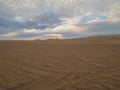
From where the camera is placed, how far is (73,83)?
11.5ft

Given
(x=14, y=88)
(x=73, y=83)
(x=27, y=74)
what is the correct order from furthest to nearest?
(x=27, y=74) → (x=73, y=83) → (x=14, y=88)

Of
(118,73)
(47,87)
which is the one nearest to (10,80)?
(47,87)

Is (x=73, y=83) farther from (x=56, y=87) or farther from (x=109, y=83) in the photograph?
(x=109, y=83)

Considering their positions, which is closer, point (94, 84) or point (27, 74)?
point (94, 84)

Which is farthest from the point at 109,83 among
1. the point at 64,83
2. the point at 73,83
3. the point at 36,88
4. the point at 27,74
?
the point at 27,74

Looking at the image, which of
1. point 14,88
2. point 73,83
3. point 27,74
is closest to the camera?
point 14,88

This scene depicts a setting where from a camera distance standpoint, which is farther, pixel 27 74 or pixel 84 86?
pixel 27 74

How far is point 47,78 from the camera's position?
13.4 feet

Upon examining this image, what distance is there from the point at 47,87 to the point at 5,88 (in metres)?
1.39

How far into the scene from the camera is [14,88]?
3.27 m

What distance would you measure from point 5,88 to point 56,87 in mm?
1701

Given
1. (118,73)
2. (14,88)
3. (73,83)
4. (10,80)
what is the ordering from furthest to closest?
(118,73) < (10,80) < (73,83) < (14,88)

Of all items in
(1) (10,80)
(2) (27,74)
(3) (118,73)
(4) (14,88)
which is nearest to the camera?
(4) (14,88)

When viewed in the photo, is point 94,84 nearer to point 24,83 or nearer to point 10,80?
point 24,83
